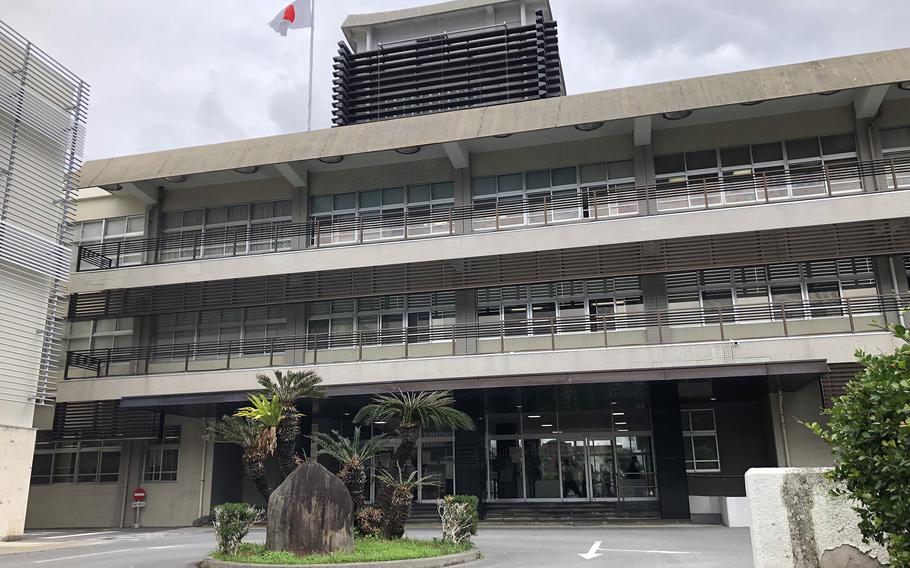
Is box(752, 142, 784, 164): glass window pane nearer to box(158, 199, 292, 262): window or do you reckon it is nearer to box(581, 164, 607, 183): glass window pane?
box(581, 164, 607, 183): glass window pane

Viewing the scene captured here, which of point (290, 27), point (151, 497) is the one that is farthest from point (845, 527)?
point (290, 27)

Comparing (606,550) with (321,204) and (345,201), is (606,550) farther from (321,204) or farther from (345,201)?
(321,204)

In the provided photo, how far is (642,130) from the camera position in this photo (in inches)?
845

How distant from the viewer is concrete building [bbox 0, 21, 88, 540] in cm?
1919

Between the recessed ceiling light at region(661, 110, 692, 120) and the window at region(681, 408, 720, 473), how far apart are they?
28.9 feet

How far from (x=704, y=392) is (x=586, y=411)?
3.89m

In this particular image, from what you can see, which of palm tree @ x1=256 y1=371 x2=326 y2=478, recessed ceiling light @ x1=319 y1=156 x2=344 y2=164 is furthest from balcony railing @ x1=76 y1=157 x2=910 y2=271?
palm tree @ x1=256 y1=371 x2=326 y2=478

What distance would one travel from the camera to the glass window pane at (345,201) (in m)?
24.8

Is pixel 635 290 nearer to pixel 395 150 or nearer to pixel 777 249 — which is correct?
pixel 777 249

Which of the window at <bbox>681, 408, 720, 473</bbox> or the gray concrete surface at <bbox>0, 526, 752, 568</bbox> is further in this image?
the window at <bbox>681, 408, 720, 473</bbox>

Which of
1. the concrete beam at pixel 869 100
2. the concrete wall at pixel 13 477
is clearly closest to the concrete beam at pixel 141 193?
the concrete wall at pixel 13 477

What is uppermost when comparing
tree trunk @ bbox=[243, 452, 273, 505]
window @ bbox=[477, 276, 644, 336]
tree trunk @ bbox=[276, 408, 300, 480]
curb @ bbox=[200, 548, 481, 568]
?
window @ bbox=[477, 276, 644, 336]

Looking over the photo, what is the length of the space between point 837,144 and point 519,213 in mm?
9056

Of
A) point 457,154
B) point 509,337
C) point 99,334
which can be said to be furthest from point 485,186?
point 99,334
